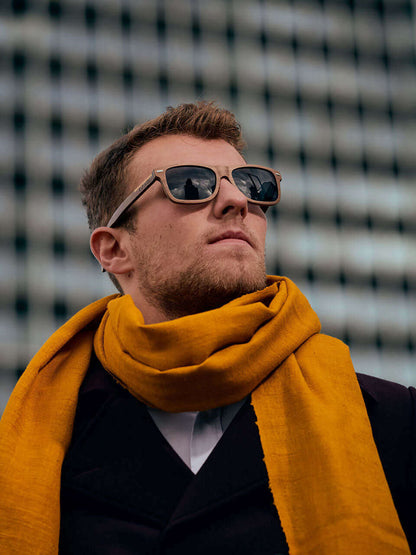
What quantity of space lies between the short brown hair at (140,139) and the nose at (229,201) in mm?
370

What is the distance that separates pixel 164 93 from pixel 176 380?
110ft

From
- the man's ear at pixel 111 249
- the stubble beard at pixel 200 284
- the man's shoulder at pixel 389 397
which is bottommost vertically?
the man's shoulder at pixel 389 397

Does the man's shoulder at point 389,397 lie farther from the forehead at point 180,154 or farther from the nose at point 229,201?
the forehead at point 180,154

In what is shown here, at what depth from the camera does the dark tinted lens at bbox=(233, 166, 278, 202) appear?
2.57m

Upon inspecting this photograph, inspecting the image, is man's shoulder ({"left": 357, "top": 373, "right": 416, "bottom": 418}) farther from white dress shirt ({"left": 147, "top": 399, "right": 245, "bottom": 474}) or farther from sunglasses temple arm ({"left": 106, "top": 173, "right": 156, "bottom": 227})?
sunglasses temple arm ({"left": 106, "top": 173, "right": 156, "bottom": 227})

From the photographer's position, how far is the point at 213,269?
7.81 feet

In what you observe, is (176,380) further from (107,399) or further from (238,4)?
(238,4)

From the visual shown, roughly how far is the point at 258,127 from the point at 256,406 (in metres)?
34.0

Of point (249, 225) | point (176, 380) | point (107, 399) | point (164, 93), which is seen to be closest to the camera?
point (176, 380)

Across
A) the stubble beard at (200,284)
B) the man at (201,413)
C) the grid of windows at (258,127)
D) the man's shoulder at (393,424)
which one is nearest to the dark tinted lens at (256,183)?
the man at (201,413)

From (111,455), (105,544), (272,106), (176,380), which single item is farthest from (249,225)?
(272,106)

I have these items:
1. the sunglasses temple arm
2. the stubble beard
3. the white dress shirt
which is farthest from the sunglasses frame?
the white dress shirt

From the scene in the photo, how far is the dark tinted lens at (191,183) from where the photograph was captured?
2.49 metres

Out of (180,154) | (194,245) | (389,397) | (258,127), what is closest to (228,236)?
(194,245)
